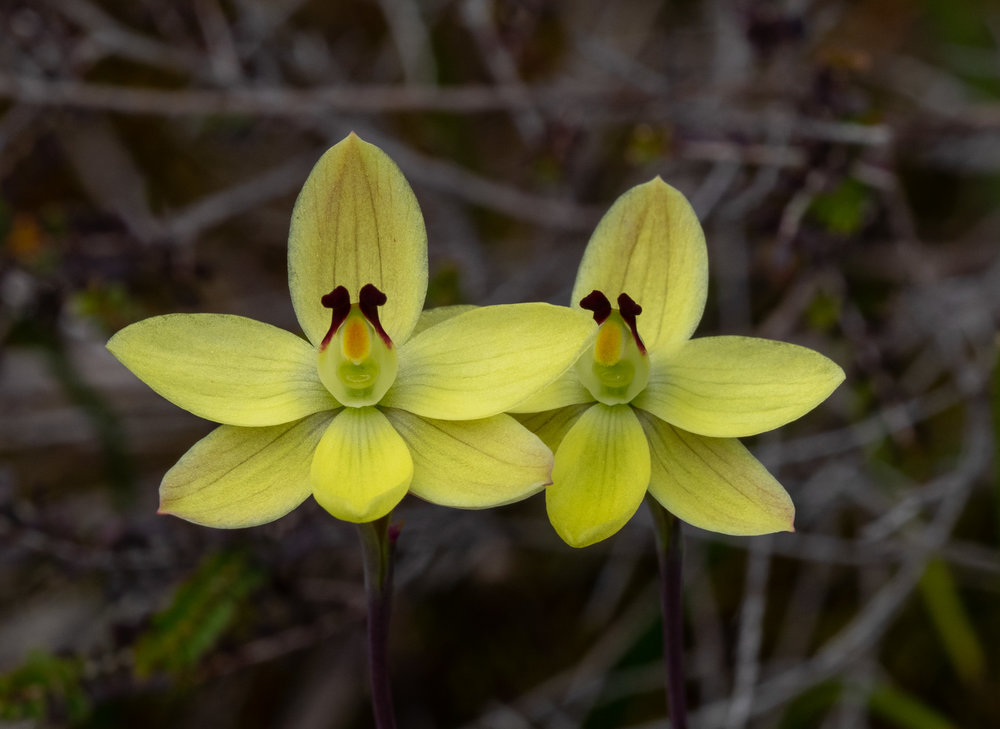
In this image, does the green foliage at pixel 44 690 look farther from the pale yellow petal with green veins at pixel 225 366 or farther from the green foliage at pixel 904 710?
the green foliage at pixel 904 710

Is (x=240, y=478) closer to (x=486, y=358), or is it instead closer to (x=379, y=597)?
(x=379, y=597)

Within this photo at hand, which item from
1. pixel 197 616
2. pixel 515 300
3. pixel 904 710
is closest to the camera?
pixel 197 616

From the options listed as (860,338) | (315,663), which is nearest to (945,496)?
(860,338)

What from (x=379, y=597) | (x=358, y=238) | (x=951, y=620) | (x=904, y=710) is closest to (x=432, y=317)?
(x=358, y=238)

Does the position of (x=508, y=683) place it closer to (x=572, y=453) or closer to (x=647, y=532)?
(x=647, y=532)

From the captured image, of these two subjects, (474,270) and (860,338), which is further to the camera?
(474,270)

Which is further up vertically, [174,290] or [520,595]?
[174,290]
